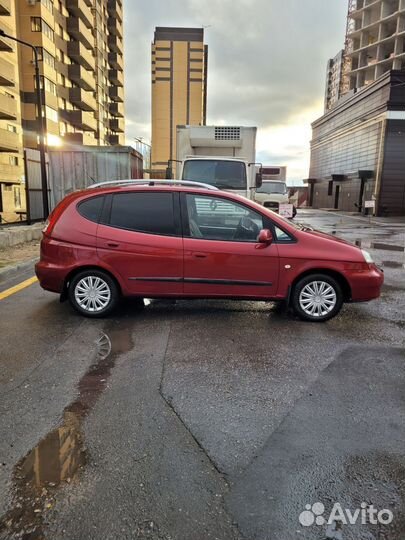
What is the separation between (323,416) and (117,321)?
9.87 ft

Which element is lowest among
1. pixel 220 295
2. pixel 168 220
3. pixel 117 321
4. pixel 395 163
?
pixel 117 321

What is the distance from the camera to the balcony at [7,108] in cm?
3445

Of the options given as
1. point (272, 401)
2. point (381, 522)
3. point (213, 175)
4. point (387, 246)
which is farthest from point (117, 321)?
point (387, 246)

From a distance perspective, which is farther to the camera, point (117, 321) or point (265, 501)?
point (117, 321)

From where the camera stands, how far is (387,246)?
1367 cm

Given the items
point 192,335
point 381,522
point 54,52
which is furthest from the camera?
point 54,52

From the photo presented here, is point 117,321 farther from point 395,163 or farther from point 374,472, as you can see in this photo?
point 395,163

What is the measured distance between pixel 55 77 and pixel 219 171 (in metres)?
42.2

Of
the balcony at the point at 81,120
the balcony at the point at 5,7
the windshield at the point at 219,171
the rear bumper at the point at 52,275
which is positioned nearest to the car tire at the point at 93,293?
the rear bumper at the point at 52,275

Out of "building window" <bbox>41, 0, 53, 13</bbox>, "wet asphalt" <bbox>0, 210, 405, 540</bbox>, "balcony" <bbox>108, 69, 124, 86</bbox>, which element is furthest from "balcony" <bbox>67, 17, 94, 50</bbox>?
"wet asphalt" <bbox>0, 210, 405, 540</bbox>

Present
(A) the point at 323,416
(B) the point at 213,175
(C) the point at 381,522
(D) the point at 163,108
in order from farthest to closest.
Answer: (D) the point at 163,108, (B) the point at 213,175, (A) the point at 323,416, (C) the point at 381,522

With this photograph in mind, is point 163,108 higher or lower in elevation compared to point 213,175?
higher

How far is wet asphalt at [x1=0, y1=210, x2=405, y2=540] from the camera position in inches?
85.0

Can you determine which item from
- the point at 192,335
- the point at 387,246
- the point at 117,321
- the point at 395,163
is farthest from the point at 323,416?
the point at 395,163
